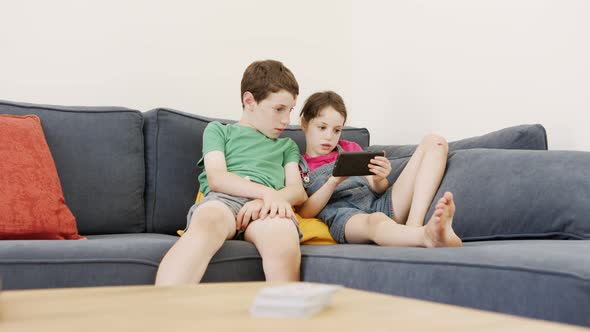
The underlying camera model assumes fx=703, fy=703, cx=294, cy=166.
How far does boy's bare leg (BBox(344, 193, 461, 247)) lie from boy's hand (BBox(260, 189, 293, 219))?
22cm

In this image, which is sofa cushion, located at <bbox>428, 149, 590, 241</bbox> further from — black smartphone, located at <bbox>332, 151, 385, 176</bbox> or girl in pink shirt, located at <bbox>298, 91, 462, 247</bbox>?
black smartphone, located at <bbox>332, 151, 385, 176</bbox>

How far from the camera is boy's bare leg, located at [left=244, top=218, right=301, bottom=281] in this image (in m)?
1.81

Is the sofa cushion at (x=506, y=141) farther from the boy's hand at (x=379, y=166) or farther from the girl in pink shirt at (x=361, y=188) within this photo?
the boy's hand at (x=379, y=166)

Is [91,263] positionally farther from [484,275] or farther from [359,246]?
[484,275]

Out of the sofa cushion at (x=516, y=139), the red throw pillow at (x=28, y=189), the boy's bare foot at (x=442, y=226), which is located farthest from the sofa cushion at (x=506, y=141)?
the red throw pillow at (x=28, y=189)

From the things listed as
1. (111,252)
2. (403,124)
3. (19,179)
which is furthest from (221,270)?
(403,124)

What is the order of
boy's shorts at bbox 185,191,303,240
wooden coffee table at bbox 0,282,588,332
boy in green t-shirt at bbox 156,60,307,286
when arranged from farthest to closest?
boy's shorts at bbox 185,191,303,240 < boy in green t-shirt at bbox 156,60,307,286 < wooden coffee table at bbox 0,282,588,332

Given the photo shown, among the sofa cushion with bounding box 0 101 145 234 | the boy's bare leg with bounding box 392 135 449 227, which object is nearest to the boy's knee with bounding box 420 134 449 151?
the boy's bare leg with bounding box 392 135 449 227

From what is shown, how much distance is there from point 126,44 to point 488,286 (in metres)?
2.02

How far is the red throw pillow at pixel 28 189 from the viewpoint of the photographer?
6.48ft

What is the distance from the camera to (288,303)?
2.83 feet

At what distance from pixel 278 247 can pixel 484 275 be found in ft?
2.04

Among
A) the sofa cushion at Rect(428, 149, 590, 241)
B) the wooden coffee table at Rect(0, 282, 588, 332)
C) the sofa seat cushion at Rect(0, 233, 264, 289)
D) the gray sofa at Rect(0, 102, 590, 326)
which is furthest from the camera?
the sofa cushion at Rect(428, 149, 590, 241)

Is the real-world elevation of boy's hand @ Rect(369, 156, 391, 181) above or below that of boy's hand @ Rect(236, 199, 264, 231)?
above
